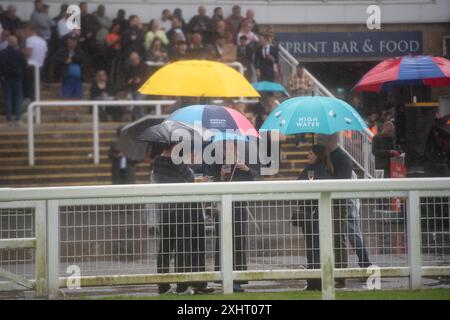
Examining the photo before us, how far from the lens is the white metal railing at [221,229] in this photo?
28.6 feet

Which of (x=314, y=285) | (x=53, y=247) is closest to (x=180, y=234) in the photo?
(x=53, y=247)

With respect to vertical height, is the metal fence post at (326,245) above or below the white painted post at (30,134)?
below

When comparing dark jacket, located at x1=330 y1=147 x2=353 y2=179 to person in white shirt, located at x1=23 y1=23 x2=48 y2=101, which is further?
person in white shirt, located at x1=23 y1=23 x2=48 y2=101

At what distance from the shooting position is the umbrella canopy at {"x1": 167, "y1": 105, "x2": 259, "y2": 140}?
1087 cm

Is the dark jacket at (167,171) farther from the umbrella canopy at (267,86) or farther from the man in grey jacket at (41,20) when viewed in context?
the man in grey jacket at (41,20)

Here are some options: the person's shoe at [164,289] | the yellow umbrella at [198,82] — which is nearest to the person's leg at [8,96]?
the yellow umbrella at [198,82]

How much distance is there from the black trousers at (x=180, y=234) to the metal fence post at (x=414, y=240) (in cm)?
181

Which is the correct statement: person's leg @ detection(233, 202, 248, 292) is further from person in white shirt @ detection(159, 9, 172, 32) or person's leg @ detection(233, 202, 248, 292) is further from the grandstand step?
person in white shirt @ detection(159, 9, 172, 32)

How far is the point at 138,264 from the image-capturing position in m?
8.84

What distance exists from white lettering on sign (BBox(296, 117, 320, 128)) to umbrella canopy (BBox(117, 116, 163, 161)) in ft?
19.9

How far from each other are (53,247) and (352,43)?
45.9 feet

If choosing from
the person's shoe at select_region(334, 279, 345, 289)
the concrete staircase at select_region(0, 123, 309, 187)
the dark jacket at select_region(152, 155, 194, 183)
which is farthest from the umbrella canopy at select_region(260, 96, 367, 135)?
the concrete staircase at select_region(0, 123, 309, 187)
